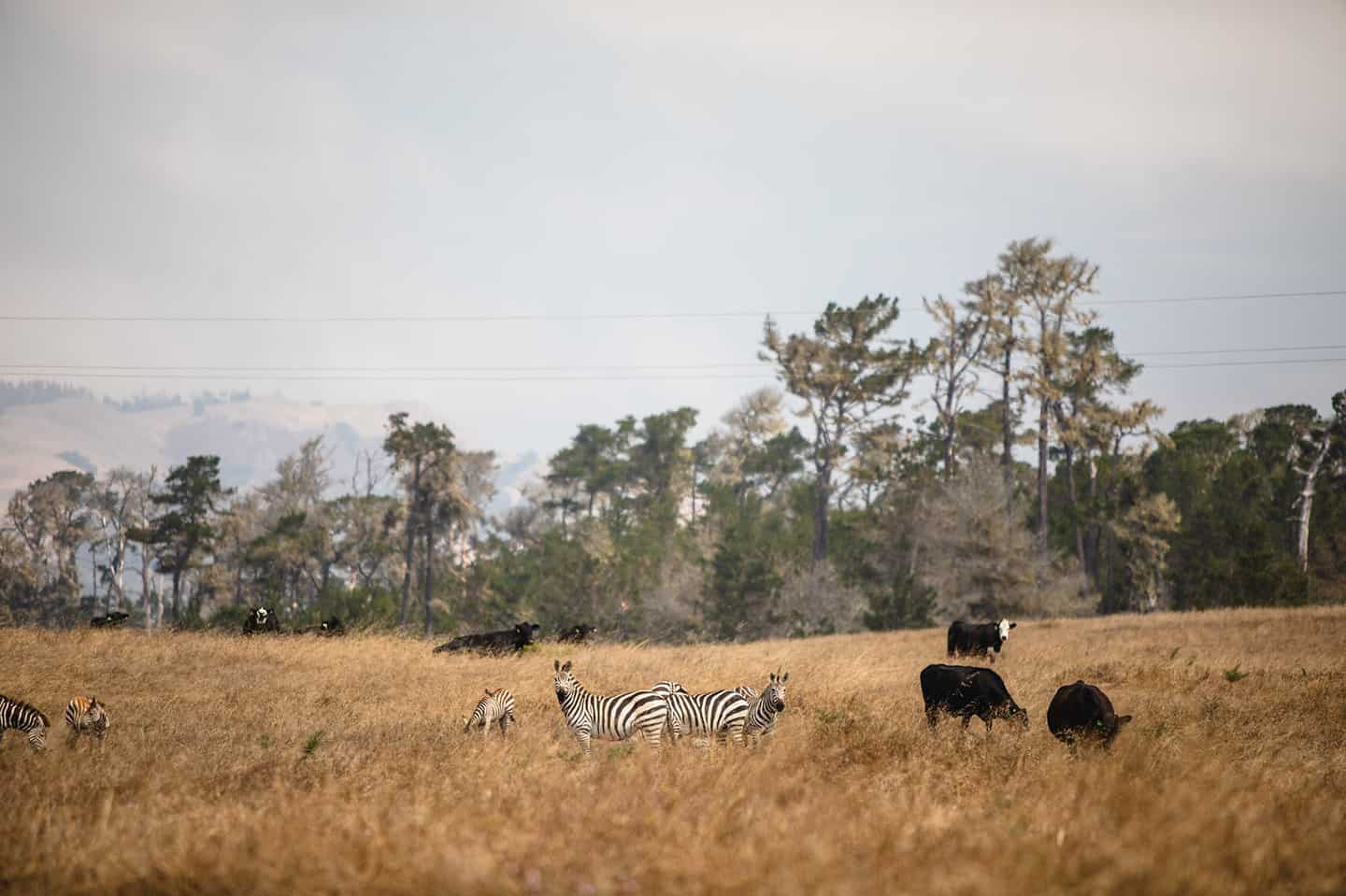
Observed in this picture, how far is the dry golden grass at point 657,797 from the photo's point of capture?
593cm

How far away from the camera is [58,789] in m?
8.73

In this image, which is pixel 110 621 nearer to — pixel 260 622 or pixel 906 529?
pixel 260 622

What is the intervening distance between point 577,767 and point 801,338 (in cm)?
5038

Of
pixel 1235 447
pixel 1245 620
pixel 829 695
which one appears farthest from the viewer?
pixel 1235 447

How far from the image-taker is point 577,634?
26109 mm

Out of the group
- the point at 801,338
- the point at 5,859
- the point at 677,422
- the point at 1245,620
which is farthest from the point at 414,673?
the point at 677,422

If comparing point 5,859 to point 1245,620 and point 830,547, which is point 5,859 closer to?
point 1245,620

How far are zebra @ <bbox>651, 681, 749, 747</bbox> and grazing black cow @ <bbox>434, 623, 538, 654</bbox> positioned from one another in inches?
437

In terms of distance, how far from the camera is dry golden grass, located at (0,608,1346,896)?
5934mm

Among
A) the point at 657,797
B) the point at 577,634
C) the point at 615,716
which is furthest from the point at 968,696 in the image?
the point at 577,634

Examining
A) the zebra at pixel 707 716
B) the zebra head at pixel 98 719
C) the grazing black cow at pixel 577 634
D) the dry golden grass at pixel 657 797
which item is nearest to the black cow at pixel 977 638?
the dry golden grass at pixel 657 797

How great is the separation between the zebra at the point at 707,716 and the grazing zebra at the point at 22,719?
7600mm

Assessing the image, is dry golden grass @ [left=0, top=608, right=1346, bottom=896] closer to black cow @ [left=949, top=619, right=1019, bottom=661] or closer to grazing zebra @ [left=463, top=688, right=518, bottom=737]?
grazing zebra @ [left=463, top=688, right=518, bottom=737]

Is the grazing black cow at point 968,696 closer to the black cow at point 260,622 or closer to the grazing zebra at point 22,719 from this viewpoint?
the grazing zebra at point 22,719
